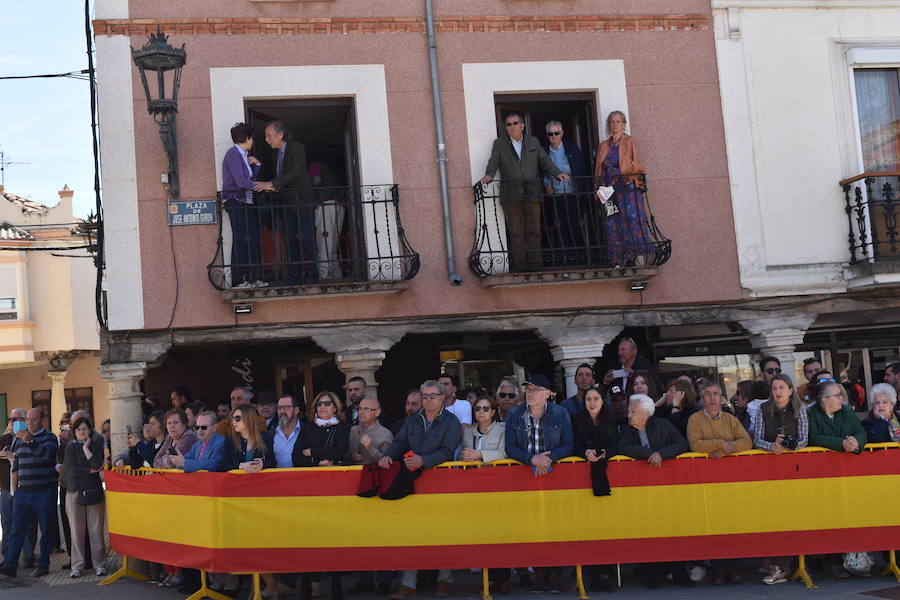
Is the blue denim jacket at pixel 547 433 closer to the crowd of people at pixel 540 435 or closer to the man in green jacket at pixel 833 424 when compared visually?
the crowd of people at pixel 540 435

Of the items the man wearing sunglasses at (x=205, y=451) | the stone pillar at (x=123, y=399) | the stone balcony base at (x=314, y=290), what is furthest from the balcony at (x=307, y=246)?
the man wearing sunglasses at (x=205, y=451)

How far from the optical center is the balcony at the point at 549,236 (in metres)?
10.8

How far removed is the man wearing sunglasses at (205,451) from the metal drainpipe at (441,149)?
3122 millimetres

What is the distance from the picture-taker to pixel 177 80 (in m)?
10.3

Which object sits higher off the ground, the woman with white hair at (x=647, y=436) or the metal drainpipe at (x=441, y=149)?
the metal drainpipe at (x=441, y=149)

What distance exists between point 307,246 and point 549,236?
2618 mm

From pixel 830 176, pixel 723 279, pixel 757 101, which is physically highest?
pixel 757 101

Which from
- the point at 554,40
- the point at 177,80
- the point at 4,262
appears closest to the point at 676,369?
the point at 554,40

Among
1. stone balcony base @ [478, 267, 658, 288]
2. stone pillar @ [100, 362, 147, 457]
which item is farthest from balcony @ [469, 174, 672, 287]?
stone pillar @ [100, 362, 147, 457]

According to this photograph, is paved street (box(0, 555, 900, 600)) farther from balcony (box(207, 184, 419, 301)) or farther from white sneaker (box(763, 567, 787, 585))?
balcony (box(207, 184, 419, 301))

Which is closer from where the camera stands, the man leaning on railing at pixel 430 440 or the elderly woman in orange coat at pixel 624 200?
the man leaning on railing at pixel 430 440

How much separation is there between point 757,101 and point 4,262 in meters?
25.3

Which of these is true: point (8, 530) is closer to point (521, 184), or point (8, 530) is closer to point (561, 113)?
point (521, 184)

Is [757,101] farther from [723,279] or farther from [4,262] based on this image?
[4,262]
